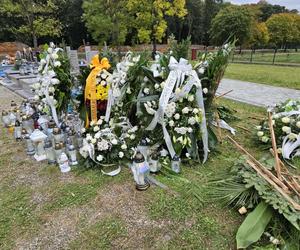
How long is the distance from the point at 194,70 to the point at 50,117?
7.76 feet

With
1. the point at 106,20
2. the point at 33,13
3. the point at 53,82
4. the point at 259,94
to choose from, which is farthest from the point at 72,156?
the point at 106,20

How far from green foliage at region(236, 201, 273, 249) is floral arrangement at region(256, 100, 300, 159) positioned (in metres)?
1.38

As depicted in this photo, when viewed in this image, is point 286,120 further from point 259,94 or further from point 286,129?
point 259,94

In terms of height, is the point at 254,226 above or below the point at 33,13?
below

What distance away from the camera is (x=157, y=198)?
2451 mm

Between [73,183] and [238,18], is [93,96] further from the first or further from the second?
[238,18]

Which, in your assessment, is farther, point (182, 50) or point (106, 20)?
point (106, 20)

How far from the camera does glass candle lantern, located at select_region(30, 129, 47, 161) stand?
3.25m

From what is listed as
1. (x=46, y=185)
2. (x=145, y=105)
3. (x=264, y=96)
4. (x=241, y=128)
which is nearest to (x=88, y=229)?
(x=46, y=185)

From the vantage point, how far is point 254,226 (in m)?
1.92

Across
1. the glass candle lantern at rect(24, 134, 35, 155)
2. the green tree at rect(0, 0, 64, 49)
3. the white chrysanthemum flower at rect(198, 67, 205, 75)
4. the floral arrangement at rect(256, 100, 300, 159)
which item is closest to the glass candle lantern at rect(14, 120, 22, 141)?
the glass candle lantern at rect(24, 134, 35, 155)

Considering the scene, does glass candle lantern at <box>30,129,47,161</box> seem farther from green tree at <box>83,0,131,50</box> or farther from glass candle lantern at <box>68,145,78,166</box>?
green tree at <box>83,0,131,50</box>

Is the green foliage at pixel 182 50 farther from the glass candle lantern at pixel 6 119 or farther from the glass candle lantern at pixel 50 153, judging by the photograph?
the glass candle lantern at pixel 6 119

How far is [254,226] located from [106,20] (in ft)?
69.1
